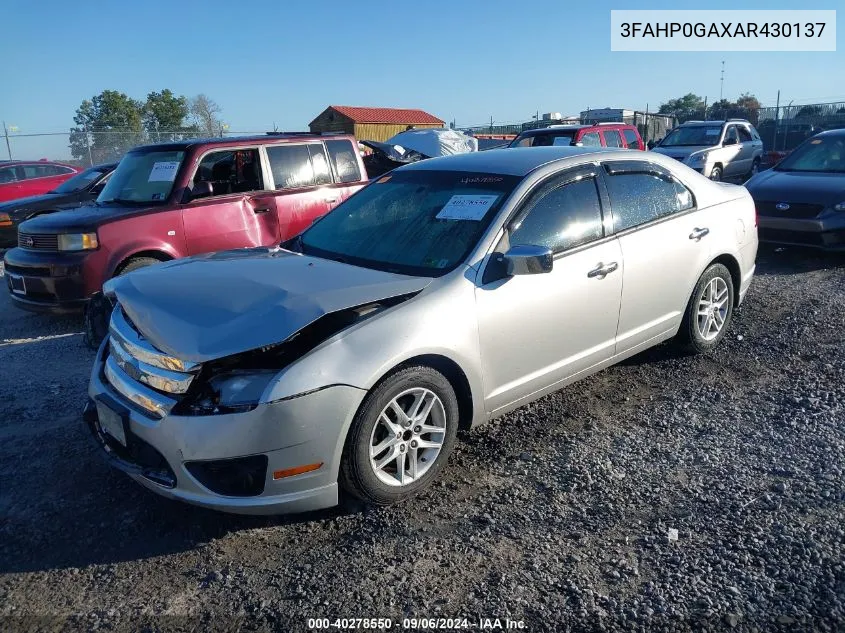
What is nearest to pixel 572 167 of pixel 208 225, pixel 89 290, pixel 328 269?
pixel 328 269

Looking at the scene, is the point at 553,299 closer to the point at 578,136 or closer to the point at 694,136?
the point at 578,136

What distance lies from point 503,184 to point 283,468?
6.74 ft

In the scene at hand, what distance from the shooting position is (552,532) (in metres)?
3.07

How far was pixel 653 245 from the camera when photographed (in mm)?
4402

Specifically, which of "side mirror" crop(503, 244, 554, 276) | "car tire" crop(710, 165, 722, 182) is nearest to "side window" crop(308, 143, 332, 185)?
"side mirror" crop(503, 244, 554, 276)

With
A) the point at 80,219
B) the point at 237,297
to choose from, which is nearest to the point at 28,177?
the point at 80,219

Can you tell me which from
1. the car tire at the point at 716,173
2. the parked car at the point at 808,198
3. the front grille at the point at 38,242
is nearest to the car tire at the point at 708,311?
the parked car at the point at 808,198

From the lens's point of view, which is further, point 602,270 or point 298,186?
point 298,186

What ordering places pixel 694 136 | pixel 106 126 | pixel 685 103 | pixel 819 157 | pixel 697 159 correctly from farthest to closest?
pixel 685 103
pixel 106 126
pixel 694 136
pixel 697 159
pixel 819 157

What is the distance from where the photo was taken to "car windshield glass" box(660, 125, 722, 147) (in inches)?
595

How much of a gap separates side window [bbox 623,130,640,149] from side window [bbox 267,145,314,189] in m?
7.95

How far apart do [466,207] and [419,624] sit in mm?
2252

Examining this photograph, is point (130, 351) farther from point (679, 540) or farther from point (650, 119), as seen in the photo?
point (650, 119)

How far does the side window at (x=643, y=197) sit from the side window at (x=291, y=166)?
3904mm
